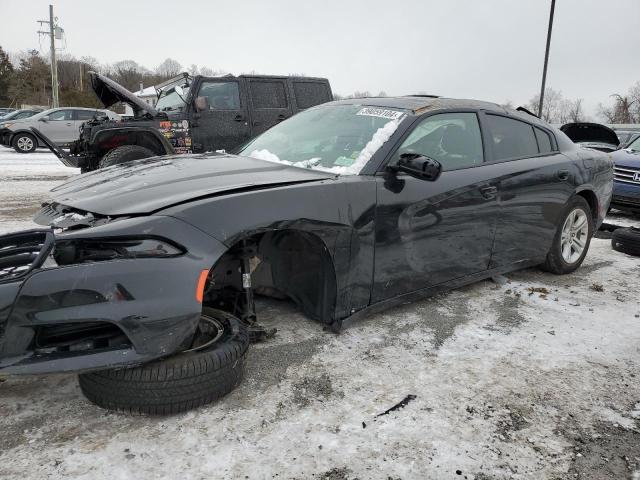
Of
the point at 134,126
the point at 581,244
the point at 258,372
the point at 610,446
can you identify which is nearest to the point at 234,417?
the point at 258,372

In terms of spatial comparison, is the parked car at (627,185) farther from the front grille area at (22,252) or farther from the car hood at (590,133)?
the front grille area at (22,252)

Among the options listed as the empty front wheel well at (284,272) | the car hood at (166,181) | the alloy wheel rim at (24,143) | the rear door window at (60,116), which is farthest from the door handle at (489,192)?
the alloy wheel rim at (24,143)

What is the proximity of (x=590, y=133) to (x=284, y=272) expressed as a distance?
618cm

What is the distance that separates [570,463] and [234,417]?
140 centimetres

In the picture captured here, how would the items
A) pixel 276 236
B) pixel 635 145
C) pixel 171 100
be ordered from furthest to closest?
pixel 635 145, pixel 171 100, pixel 276 236

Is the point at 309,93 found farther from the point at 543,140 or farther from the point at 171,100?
the point at 543,140

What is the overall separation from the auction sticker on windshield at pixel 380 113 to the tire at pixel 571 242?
1917mm

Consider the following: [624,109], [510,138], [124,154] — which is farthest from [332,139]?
[624,109]

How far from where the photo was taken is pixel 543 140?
4336 mm

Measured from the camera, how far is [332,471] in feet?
6.39

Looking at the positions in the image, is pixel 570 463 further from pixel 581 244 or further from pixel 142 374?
pixel 581 244

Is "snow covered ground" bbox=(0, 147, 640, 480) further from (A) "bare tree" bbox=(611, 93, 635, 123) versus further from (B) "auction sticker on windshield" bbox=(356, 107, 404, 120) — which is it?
(A) "bare tree" bbox=(611, 93, 635, 123)

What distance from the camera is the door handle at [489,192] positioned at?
3.57 m

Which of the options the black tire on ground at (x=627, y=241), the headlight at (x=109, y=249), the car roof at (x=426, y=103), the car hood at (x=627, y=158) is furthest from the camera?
the car hood at (x=627, y=158)
